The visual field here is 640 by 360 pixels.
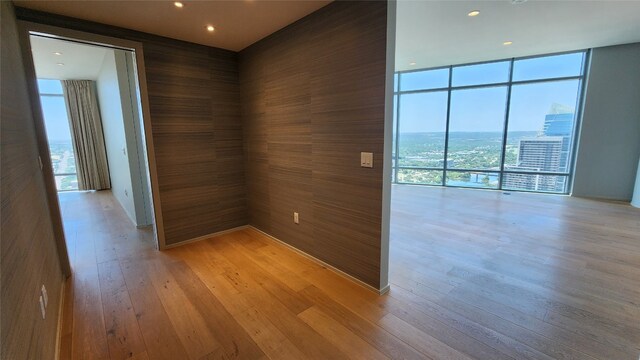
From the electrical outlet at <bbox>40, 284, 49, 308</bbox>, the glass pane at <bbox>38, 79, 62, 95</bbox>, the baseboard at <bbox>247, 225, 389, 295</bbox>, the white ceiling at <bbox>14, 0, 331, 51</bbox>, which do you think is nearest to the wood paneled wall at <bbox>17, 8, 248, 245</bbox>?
the white ceiling at <bbox>14, 0, 331, 51</bbox>

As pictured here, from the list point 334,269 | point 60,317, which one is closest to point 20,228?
point 60,317

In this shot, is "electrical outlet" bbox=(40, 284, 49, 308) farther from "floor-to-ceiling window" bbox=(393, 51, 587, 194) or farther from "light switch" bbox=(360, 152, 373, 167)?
"floor-to-ceiling window" bbox=(393, 51, 587, 194)

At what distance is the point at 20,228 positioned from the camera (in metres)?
1.37

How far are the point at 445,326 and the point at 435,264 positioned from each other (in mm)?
954

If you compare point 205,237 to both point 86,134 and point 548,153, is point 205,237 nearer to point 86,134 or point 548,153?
point 86,134

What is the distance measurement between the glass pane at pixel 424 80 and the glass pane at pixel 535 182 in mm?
2655

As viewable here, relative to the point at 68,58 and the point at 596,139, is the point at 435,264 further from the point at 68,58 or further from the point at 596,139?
the point at 68,58

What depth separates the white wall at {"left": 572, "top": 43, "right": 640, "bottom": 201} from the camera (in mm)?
4777

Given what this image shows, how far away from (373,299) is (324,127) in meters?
1.60

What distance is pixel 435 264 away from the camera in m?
2.77

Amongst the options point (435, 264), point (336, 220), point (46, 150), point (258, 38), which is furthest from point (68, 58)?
point (435, 264)

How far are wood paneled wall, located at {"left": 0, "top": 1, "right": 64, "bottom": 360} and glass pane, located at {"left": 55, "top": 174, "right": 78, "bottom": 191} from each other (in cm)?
603

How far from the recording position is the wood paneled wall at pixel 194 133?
3.02m

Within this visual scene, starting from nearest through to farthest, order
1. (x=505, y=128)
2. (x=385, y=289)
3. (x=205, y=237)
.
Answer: (x=385, y=289), (x=205, y=237), (x=505, y=128)
